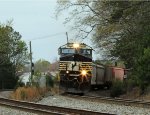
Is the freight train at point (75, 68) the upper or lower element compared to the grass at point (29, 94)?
upper

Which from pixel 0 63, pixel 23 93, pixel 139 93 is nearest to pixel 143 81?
pixel 139 93

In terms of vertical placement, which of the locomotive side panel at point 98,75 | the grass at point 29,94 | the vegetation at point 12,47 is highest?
the vegetation at point 12,47

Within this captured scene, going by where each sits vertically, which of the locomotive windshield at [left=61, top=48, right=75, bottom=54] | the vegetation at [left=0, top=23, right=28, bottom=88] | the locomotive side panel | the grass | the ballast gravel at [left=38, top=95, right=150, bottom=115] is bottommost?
the ballast gravel at [left=38, top=95, right=150, bottom=115]

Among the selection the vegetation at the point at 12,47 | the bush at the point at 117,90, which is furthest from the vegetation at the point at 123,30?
the vegetation at the point at 12,47

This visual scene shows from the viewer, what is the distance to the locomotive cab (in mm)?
31203

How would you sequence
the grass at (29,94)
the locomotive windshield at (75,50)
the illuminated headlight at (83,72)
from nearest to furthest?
the grass at (29,94) → the illuminated headlight at (83,72) → the locomotive windshield at (75,50)

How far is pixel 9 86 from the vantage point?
63.3 meters

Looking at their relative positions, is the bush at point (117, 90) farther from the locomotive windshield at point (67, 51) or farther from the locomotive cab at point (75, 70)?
the locomotive windshield at point (67, 51)

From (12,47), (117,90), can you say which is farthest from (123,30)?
(12,47)

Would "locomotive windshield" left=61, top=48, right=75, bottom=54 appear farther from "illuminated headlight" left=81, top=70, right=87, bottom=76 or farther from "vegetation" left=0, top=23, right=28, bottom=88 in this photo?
"vegetation" left=0, top=23, right=28, bottom=88

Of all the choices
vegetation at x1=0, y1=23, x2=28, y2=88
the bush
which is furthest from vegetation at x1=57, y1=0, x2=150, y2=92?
vegetation at x1=0, y1=23, x2=28, y2=88

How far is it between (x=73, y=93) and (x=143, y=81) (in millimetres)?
5135

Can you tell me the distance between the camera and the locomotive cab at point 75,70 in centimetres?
3120

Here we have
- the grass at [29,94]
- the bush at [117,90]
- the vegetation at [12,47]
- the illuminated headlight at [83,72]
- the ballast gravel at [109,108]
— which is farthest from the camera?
the vegetation at [12,47]
